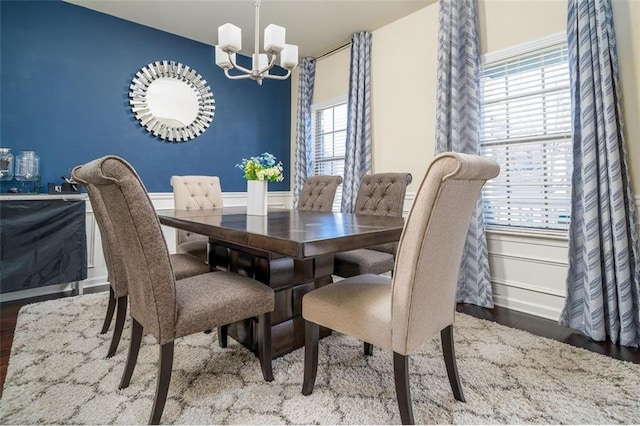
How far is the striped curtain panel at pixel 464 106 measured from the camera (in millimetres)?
2646

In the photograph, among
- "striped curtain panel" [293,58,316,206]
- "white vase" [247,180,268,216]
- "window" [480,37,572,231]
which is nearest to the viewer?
"white vase" [247,180,268,216]

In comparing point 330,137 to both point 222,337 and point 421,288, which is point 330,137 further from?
point 421,288

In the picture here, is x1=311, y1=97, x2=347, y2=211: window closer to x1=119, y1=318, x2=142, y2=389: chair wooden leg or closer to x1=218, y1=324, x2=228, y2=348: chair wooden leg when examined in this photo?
x1=218, y1=324, x2=228, y2=348: chair wooden leg

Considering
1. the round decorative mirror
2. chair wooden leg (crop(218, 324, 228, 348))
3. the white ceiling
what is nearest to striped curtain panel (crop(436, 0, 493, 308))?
the white ceiling

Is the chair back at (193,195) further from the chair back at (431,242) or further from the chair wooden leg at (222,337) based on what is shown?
the chair back at (431,242)

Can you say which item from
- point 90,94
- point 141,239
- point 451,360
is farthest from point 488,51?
point 90,94

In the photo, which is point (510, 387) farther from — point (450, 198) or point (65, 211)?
point (65, 211)

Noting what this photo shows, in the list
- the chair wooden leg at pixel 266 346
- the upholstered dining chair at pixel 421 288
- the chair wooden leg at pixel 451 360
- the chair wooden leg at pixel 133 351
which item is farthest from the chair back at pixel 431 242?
the chair wooden leg at pixel 133 351

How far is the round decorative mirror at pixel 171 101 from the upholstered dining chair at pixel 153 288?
2.57m

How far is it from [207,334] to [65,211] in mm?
1702

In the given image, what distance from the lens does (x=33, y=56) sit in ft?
9.49

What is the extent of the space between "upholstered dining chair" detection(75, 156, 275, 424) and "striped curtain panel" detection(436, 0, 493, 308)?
198 cm

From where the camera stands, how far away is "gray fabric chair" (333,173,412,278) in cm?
205

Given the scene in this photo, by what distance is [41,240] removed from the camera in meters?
2.55
